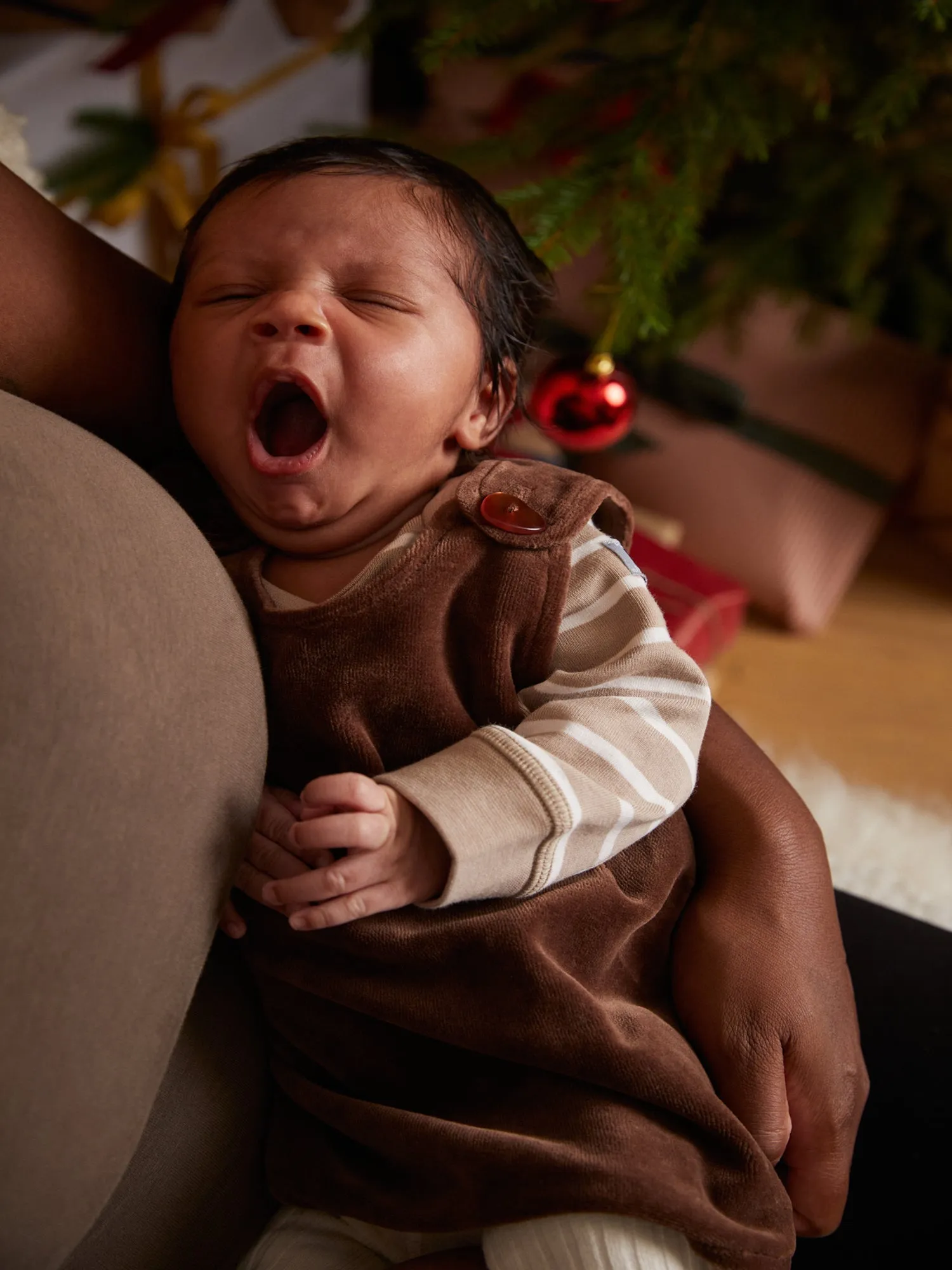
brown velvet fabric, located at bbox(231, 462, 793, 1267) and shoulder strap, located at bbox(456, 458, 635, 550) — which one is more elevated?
shoulder strap, located at bbox(456, 458, 635, 550)

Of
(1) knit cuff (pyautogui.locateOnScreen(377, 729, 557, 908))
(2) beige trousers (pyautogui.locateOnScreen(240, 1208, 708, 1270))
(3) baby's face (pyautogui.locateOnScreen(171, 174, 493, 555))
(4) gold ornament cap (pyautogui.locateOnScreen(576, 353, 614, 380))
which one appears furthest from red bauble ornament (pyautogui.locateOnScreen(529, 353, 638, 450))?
(2) beige trousers (pyautogui.locateOnScreen(240, 1208, 708, 1270))

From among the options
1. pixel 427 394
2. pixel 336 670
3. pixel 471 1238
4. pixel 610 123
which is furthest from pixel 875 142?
pixel 471 1238

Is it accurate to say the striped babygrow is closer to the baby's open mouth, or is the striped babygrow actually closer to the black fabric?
the baby's open mouth

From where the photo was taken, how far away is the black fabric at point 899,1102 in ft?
2.14

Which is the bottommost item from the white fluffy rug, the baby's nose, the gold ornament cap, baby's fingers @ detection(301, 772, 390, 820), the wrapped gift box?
the white fluffy rug

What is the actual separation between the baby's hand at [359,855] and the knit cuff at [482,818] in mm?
15

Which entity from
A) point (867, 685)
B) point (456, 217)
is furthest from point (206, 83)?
point (867, 685)

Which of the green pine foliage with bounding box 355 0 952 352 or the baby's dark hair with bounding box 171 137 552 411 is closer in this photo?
the baby's dark hair with bounding box 171 137 552 411

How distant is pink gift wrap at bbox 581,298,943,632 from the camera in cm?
178

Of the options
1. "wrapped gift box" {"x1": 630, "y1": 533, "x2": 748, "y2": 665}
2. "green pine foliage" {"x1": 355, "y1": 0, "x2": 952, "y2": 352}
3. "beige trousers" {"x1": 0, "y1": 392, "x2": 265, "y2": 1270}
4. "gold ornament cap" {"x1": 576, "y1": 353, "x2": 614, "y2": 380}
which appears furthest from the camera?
"wrapped gift box" {"x1": 630, "y1": 533, "x2": 748, "y2": 665}

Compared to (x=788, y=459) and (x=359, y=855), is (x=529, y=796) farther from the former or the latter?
(x=788, y=459)

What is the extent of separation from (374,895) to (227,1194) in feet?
0.74

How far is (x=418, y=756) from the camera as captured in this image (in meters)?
0.68

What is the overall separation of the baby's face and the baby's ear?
38 millimetres
